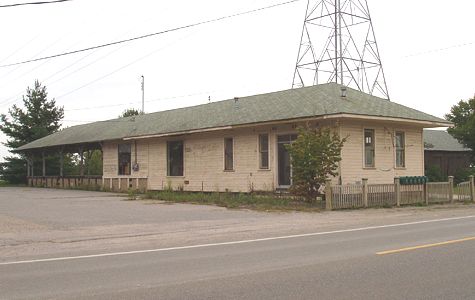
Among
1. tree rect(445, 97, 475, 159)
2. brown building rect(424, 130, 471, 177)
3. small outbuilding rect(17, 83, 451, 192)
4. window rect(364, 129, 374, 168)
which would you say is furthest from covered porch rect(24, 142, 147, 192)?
tree rect(445, 97, 475, 159)

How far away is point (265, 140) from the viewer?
26.5m

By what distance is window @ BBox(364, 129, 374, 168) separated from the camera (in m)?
24.5

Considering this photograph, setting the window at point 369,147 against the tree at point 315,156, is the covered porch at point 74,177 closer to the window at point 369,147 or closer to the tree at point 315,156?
the tree at point 315,156

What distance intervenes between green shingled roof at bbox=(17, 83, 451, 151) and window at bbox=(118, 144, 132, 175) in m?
0.90

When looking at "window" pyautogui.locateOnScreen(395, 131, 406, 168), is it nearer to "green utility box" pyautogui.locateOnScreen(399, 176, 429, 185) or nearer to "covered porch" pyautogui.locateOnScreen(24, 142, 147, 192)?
"green utility box" pyautogui.locateOnScreen(399, 176, 429, 185)

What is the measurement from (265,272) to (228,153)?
2028 cm

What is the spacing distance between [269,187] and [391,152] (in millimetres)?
5865

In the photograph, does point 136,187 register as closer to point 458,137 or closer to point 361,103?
point 361,103

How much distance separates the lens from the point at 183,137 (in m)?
31.2

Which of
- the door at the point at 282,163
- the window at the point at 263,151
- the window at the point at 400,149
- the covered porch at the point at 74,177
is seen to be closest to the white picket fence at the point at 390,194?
the window at the point at 400,149

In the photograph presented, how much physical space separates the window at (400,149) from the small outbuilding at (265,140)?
5cm

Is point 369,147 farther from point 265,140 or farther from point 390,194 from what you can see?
point 265,140

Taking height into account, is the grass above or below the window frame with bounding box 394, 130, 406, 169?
below

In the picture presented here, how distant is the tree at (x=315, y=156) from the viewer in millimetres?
21203
